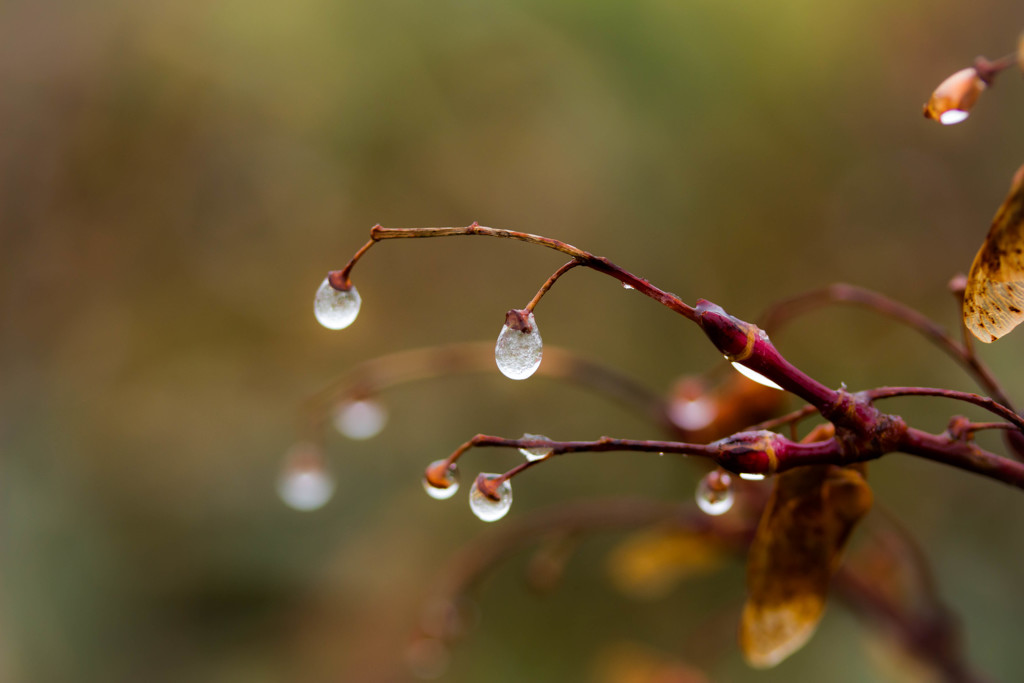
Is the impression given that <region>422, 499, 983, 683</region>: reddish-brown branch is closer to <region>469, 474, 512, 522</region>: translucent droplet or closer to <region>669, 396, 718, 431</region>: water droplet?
<region>669, 396, 718, 431</region>: water droplet

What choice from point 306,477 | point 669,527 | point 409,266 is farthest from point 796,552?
point 409,266

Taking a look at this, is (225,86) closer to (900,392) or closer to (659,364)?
(659,364)

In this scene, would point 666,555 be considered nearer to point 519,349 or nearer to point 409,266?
point 519,349

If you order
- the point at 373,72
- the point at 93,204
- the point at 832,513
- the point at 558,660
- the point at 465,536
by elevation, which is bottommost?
the point at 558,660

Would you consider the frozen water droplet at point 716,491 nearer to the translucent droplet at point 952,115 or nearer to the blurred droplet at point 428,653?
the translucent droplet at point 952,115

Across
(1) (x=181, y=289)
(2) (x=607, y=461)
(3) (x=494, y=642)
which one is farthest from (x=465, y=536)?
(1) (x=181, y=289)

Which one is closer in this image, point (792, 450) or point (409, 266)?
point (792, 450)
